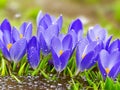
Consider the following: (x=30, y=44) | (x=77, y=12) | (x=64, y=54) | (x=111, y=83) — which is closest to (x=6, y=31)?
(x=30, y=44)

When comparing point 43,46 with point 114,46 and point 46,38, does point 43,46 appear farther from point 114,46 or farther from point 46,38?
point 114,46

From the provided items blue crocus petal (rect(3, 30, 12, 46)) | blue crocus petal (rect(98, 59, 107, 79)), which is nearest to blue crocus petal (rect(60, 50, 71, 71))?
blue crocus petal (rect(98, 59, 107, 79))

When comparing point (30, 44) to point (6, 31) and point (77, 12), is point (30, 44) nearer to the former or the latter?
point (6, 31)

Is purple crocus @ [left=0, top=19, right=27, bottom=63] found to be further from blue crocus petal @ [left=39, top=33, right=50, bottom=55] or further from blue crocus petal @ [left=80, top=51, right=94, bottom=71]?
blue crocus petal @ [left=80, top=51, right=94, bottom=71]

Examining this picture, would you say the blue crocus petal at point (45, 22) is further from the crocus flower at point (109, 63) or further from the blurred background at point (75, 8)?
the blurred background at point (75, 8)

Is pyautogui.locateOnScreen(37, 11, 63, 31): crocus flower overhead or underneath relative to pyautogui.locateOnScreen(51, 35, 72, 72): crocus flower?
overhead

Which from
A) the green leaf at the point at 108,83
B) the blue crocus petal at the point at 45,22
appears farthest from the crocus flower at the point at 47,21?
the green leaf at the point at 108,83

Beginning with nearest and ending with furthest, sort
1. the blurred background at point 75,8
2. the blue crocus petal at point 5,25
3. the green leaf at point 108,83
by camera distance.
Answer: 1. the green leaf at point 108,83
2. the blue crocus petal at point 5,25
3. the blurred background at point 75,8
